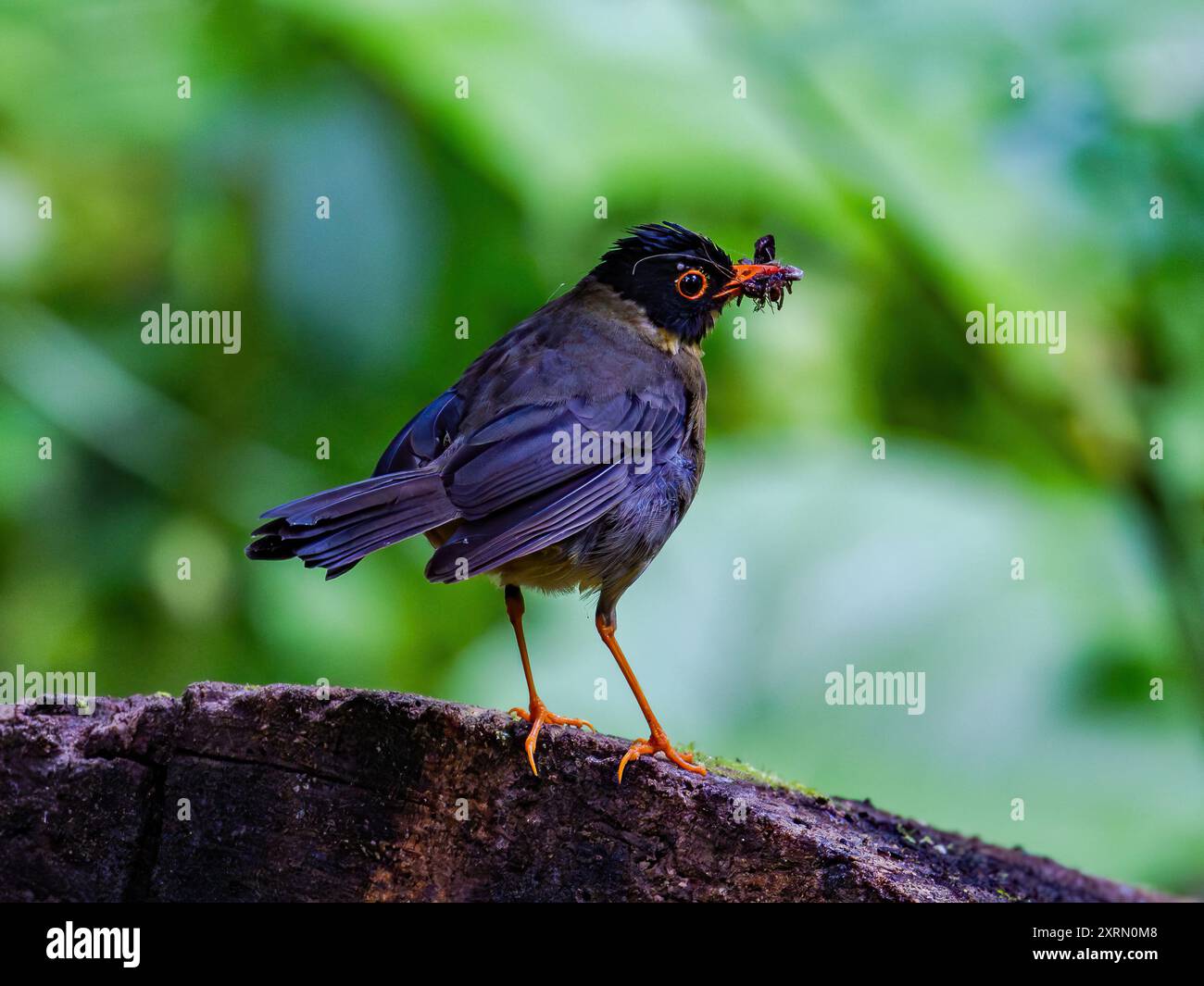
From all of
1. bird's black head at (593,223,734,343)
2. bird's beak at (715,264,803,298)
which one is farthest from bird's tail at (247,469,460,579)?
bird's beak at (715,264,803,298)

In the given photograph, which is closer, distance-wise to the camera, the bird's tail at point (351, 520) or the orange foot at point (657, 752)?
the bird's tail at point (351, 520)

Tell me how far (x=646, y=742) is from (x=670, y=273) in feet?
5.18

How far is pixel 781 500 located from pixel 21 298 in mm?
3227

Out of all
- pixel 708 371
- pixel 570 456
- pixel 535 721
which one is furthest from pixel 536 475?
pixel 708 371

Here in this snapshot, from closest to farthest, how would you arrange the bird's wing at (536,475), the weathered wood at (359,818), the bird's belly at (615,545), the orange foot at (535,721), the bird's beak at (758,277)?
the weathered wood at (359,818) → the orange foot at (535,721) → the bird's wing at (536,475) → the bird's belly at (615,545) → the bird's beak at (758,277)

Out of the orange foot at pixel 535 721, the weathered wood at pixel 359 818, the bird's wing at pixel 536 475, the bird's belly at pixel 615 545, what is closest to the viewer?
the weathered wood at pixel 359 818

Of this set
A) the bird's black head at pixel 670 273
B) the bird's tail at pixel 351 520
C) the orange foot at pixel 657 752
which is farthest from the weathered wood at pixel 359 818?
the bird's black head at pixel 670 273

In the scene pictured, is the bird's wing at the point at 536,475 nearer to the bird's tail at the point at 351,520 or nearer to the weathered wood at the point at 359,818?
the bird's tail at the point at 351,520

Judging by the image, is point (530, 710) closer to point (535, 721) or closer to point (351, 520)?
point (535, 721)

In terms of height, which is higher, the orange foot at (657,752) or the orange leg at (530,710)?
the orange leg at (530,710)

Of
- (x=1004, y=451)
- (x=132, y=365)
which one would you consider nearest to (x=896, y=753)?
(x=1004, y=451)

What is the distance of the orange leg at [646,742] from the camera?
328 cm

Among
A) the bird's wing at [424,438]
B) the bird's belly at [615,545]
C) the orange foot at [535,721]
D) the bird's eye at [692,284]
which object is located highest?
the bird's eye at [692,284]

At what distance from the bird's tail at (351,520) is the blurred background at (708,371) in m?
1.66
